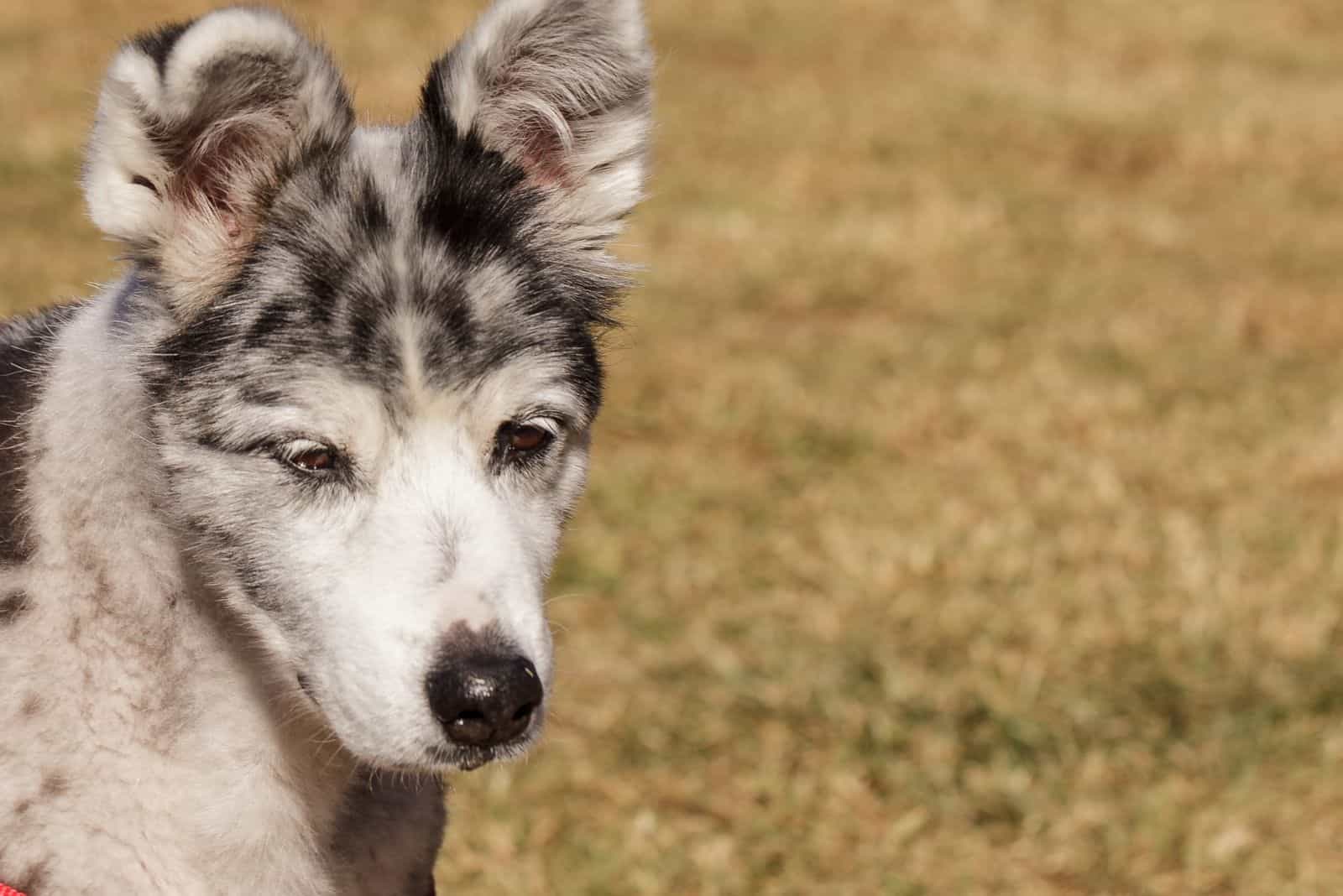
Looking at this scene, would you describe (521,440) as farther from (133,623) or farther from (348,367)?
(133,623)

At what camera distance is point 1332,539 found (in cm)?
909

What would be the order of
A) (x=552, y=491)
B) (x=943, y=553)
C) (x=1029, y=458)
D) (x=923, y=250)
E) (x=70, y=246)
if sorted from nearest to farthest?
(x=552, y=491) → (x=943, y=553) → (x=1029, y=458) → (x=70, y=246) → (x=923, y=250)

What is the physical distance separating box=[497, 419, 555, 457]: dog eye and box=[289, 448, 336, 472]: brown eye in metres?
0.40

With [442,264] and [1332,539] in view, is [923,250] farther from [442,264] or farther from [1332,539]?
[442,264]

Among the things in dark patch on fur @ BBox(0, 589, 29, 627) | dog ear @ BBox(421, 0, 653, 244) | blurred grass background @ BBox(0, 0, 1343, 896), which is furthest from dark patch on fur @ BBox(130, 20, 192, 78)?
dark patch on fur @ BBox(0, 589, 29, 627)

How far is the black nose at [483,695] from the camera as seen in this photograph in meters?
3.41

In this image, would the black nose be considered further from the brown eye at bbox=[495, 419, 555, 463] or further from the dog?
the brown eye at bbox=[495, 419, 555, 463]

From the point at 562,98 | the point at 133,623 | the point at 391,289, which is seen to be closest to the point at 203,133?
the point at 391,289

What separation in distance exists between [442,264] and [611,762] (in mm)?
3644

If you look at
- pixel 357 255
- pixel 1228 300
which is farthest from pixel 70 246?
pixel 357 255

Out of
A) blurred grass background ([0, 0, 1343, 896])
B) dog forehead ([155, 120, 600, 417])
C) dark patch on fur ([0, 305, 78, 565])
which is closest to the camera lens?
dog forehead ([155, 120, 600, 417])

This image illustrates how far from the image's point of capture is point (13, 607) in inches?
146

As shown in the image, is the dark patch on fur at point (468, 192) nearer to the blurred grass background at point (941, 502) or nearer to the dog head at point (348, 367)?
the dog head at point (348, 367)

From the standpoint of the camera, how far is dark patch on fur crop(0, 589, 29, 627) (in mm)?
3703
